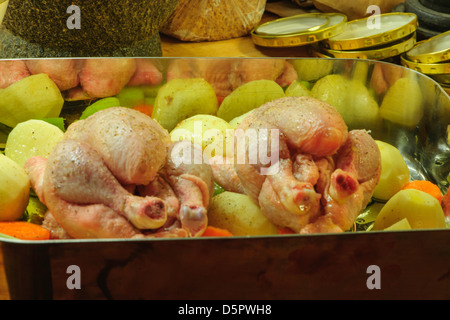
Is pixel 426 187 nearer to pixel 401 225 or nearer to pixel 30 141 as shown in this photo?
pixel 401 225

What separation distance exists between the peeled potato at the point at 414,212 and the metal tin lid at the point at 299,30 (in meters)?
0.81

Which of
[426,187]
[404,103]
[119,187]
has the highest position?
[119,187]

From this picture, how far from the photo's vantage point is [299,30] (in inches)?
67.4

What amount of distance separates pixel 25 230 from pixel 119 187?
7.3 inches

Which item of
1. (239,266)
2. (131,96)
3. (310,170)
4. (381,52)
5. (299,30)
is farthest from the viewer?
(299,30)

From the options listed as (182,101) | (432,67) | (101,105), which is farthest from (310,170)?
→ (432,67)

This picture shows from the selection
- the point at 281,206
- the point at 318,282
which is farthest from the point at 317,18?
the point at 318,282

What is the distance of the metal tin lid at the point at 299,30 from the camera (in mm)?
1619

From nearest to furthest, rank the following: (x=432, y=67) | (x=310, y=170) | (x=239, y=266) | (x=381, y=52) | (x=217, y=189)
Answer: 1. (x=239, y=266)
2. (x=310, y=170)
3. (x=217, y=189)
4. (x=432, y=67)
5. (x=381, y=52)

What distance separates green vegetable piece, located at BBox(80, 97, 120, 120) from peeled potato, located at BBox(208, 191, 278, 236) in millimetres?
400

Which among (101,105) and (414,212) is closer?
(414,212)

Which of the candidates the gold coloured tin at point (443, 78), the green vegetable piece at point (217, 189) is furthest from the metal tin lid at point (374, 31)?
the green vegetable piece at point (217, 189)

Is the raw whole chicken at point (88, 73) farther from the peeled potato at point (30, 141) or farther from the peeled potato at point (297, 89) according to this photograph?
the peeled potato at point (297, 89)
